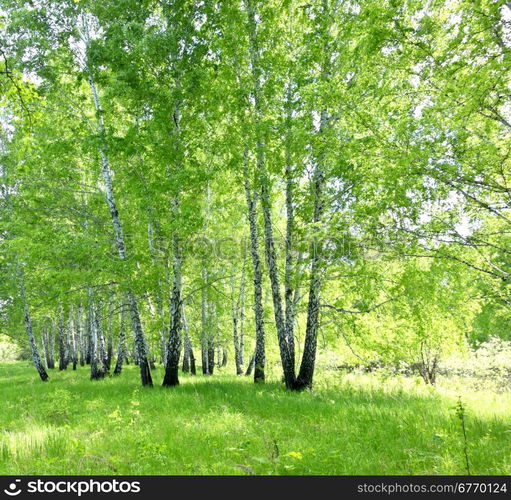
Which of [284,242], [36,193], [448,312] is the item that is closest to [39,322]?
[36,193]

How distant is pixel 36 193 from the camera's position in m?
12.8

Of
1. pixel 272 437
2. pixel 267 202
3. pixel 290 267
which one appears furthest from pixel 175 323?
pixel 272 437

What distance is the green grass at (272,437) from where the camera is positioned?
4082 millimetres

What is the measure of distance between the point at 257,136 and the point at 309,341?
19.2ft

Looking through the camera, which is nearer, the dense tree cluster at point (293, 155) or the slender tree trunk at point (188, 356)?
the dense tree cluster at point (293, 155)

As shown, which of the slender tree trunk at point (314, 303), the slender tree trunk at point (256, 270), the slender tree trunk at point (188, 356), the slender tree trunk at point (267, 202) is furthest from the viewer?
the slender tree trunk at point (188, 356)

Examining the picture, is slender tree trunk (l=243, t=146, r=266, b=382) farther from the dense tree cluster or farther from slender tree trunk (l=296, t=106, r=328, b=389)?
slender tree trunk (l=296, t=106, r=328, b=389)

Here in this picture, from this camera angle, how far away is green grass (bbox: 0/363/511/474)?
4082 mm

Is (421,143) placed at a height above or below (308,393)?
above

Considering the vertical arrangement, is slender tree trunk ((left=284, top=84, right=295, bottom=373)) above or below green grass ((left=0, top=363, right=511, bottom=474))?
above

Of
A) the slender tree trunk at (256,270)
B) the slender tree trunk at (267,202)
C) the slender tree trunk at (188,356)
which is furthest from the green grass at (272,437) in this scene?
the slender tree trunk at (188,356)

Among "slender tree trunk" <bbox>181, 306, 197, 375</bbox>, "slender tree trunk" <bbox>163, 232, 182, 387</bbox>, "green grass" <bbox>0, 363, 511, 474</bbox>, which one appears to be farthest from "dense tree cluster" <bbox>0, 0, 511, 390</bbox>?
"slender tree trunk" <bbox>181, 306, 197, 375</bbox>

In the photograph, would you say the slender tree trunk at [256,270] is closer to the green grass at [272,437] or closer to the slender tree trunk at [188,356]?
the green grass at [272,437]
